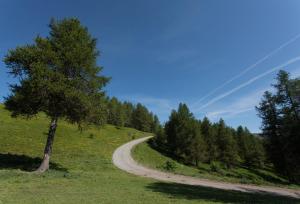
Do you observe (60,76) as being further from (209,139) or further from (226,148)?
(226,148)

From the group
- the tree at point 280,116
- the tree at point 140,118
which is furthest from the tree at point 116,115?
the tree at point 280,116

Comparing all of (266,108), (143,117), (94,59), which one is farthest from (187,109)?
(143,117)

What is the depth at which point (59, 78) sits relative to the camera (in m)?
20.5

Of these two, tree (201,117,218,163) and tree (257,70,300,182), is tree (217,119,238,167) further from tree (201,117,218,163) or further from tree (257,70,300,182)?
tree (257,70,300,182)

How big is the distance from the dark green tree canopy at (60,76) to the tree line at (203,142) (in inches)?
1357

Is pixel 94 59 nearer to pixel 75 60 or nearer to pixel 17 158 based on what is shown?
pixel 75 60

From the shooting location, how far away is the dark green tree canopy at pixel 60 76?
19.9 metres

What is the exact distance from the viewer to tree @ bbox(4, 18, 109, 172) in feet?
65.5

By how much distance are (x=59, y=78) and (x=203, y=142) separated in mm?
42886

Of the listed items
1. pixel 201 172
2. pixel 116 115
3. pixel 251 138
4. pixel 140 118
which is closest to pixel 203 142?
pixel 201 172

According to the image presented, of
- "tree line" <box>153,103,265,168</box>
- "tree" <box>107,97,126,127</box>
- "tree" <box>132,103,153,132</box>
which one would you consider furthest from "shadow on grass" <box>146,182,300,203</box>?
"tree" <box>132,103,153,132</box>

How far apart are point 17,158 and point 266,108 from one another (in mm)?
35684

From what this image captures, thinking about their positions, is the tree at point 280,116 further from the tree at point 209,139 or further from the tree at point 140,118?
the tree at point 140,118

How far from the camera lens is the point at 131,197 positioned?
13.0m
